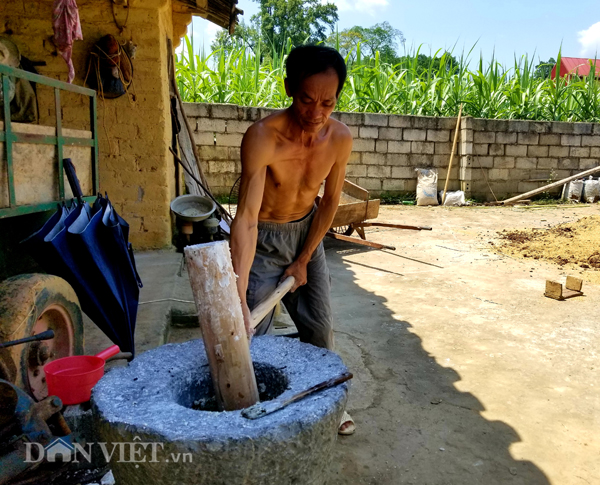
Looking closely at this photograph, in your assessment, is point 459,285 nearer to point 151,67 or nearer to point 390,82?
point 151,67

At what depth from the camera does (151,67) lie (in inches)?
189

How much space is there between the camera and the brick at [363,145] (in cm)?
1052

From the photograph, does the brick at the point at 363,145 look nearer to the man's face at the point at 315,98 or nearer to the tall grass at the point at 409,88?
the tall grass at the point at 409,88

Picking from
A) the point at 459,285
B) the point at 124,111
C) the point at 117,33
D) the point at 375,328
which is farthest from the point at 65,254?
the point at 459,285

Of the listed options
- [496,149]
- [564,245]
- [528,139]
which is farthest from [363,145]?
[564,245]

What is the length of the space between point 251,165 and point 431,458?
62.6 inches

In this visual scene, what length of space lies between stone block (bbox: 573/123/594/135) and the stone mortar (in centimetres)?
1226

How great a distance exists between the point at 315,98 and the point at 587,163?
12106 mm

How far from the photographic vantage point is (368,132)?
10.5 metres

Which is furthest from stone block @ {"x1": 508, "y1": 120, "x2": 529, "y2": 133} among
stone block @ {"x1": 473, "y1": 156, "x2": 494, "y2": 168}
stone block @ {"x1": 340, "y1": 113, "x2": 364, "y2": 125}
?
stone block @ {"x1": 340, "y1": 113, "x2": 364, "y2": 125}

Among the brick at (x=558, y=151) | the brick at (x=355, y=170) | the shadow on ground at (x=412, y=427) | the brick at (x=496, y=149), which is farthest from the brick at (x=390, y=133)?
the shadow on ground at (x=412, y=427)

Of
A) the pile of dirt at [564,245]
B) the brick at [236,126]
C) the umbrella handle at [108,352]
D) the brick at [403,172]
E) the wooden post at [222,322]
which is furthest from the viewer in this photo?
the brick at [403,172]

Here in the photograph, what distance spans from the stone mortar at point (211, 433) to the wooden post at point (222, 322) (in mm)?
140

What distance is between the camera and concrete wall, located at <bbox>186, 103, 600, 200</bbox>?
10.6 m
